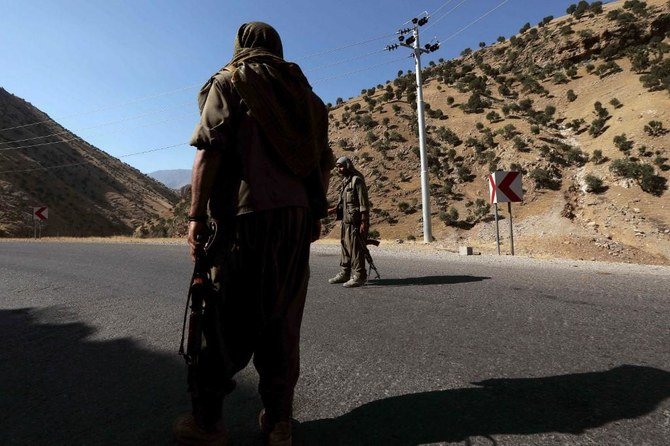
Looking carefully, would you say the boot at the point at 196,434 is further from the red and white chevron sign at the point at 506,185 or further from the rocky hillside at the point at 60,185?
the rocky hillside at the point at 60,185

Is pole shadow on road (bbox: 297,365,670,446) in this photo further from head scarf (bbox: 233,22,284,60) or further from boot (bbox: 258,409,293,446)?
head scarf (bbox: 233,22,284,60)

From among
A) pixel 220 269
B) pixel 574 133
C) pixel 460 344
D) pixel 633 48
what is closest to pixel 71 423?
pixel 220 269

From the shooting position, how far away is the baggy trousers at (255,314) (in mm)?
1979

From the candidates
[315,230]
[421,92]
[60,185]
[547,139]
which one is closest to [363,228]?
[315,230]

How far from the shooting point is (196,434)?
2000 mm

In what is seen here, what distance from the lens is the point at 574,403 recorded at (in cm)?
238

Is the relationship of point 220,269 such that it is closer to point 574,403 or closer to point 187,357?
point 187,357

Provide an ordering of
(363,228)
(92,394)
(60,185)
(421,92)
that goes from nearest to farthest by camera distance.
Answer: (92,394), (363,228), (421,92), (60,185)

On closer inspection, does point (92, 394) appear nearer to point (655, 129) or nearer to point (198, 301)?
point (198, 301)

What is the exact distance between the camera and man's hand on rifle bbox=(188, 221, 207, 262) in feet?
6.55

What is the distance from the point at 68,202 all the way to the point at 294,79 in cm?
5862

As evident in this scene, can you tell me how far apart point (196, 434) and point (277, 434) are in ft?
1.20

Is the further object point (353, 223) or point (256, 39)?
point (353, 223)

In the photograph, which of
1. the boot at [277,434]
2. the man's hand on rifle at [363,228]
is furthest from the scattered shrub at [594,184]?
the boot at [277,434]
